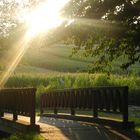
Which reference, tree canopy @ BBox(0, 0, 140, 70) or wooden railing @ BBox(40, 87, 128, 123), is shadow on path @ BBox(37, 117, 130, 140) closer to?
wooden railing @ BBox(40, 87, 128, 123)

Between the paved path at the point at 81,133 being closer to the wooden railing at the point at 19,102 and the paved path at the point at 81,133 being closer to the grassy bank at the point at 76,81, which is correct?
the wooden railing at the point at 19,102

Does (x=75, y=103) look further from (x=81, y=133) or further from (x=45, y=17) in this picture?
(x=45, y=17)

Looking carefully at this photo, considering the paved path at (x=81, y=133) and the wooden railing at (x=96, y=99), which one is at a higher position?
the wooden railing at (x=96, y=99)

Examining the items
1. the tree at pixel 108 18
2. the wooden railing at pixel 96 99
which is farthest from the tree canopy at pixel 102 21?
the wooden railing at pixel 96 99

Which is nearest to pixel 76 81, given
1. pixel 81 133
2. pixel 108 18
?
pixel 81 133

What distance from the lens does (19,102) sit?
1698 cm

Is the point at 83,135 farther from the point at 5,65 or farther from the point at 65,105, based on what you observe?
the point at 5,65

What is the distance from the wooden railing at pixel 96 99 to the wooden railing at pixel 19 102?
2.62m

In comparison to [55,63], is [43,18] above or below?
below

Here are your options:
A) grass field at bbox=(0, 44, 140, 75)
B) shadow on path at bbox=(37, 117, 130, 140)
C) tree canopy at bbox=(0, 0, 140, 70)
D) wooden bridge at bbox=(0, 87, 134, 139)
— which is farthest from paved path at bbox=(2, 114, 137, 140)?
grass field at bbox=(0, 44, 140, 75)

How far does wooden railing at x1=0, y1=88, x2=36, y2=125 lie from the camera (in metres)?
15.3

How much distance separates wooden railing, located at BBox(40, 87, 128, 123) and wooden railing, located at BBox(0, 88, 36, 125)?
2.62 m

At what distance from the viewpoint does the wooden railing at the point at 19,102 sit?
15289mm

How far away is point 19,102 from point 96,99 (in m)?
2.73
